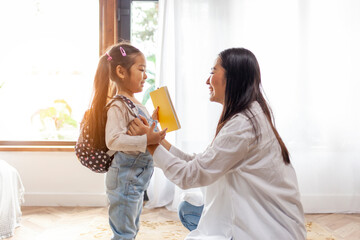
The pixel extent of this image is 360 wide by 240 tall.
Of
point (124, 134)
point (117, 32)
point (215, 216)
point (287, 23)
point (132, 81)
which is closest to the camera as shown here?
point (215, 216)

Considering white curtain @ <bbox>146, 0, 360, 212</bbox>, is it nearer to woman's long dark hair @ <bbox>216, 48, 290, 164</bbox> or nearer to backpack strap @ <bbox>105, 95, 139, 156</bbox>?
backpack strap @ <bbox>105, 95, 139, 156</bbox>

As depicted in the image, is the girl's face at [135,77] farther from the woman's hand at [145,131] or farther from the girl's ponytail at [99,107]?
the woman's hand at [145,131]

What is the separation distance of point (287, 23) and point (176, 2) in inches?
35.4

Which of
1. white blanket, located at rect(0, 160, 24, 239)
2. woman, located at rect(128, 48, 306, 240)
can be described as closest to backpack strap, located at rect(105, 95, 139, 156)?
woman, located at rect(128, 48, 306, 240)

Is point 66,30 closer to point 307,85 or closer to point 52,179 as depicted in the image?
point 52,179

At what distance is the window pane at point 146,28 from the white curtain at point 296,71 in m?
0.26

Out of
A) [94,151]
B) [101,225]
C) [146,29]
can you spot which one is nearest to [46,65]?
[146,29]

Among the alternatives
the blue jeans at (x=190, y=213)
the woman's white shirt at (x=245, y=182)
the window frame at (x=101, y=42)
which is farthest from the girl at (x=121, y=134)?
the window frame at (x=101, y=42)

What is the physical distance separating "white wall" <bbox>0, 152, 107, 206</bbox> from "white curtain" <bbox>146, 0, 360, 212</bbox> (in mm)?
707

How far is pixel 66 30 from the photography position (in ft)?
10.4

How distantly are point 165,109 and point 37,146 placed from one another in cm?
193

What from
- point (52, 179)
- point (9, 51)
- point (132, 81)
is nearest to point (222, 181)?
point (132, 81)

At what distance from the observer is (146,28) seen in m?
3.18

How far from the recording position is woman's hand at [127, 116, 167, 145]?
1.30 meters
